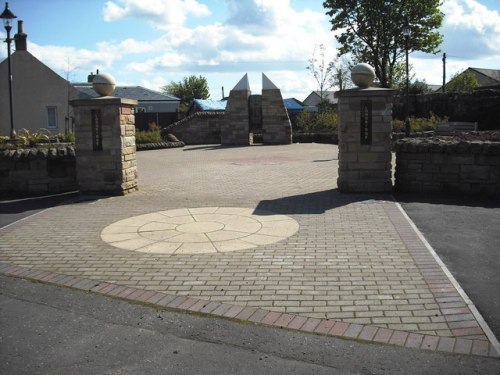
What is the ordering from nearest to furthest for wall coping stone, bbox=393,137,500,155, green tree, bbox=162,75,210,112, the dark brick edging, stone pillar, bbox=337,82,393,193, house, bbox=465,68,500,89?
the dark brick edging
wall coping stone, bbox=393,137,500,155
stone pillar, bbox=337,82,393,193
house, bbox=465,68,500,89
green tree, bbox=162,75,210,112

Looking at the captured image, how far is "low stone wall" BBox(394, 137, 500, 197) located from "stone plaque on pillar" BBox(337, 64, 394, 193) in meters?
0.39

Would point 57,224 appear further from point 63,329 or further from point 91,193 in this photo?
point 63,329

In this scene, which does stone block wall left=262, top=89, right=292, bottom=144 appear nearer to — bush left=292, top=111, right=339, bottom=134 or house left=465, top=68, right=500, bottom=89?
bush left=292, top=111, right=339, bottom=134

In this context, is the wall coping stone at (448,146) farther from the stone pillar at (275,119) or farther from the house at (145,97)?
the house at (145,97)

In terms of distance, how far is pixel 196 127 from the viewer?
30484mm

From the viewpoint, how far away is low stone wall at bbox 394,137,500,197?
9.65 m

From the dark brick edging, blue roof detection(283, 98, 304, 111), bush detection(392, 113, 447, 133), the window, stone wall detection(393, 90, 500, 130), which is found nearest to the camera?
the dark brick edging

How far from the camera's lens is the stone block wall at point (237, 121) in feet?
92.4

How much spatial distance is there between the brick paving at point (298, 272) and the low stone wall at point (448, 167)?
1116 millimetres

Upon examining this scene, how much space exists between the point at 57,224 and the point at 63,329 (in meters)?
4.27

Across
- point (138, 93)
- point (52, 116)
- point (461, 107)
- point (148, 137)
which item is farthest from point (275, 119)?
point (138, 93)

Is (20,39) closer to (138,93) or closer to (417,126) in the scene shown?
(138,93)

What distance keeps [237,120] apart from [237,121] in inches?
2.4

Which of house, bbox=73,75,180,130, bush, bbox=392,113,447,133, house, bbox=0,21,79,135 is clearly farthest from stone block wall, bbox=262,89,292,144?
house, bbox=73,75,180,130
